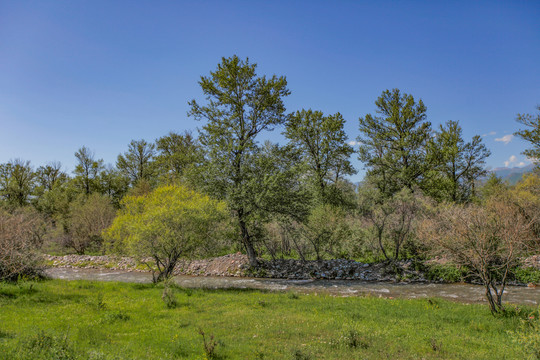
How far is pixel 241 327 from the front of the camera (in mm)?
10297

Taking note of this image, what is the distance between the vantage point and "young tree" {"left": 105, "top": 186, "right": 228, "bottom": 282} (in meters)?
17.3

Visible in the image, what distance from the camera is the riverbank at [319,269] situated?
21.2 metres

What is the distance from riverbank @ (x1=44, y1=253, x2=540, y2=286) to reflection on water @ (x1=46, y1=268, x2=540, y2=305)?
1.12 m

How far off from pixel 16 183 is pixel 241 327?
60872 millimetres

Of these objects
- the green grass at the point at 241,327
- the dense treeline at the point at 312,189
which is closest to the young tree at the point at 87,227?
the dense treeline at the point at 312,189

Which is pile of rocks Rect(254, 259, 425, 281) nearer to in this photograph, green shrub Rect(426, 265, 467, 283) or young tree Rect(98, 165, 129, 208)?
green shrub Rect(426, 265, 467, 283)

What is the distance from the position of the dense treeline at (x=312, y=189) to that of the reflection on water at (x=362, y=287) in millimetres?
2667

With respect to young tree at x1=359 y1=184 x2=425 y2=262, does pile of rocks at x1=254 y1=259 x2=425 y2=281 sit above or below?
below

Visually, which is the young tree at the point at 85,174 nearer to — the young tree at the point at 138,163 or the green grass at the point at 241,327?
the young tree at the point at 138,163

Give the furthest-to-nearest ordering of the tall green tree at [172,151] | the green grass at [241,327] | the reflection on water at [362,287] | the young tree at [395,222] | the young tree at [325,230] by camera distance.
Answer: the tall green tree at [172,151], the young tree at [325,230], the young tree at [395,222], the reflection on water at [362,287], the green grass at [241,327]

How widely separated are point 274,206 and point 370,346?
16497 mm

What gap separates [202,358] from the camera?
7328mm

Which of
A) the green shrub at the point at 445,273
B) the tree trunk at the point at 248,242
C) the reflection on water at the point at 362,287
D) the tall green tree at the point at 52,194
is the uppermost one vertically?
the tall green tree at the point at 52,194

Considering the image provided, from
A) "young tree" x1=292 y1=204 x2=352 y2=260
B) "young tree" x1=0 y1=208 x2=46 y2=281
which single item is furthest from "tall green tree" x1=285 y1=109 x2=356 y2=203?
"young tree" x1=0 y1=208 x2=46 y2=281
